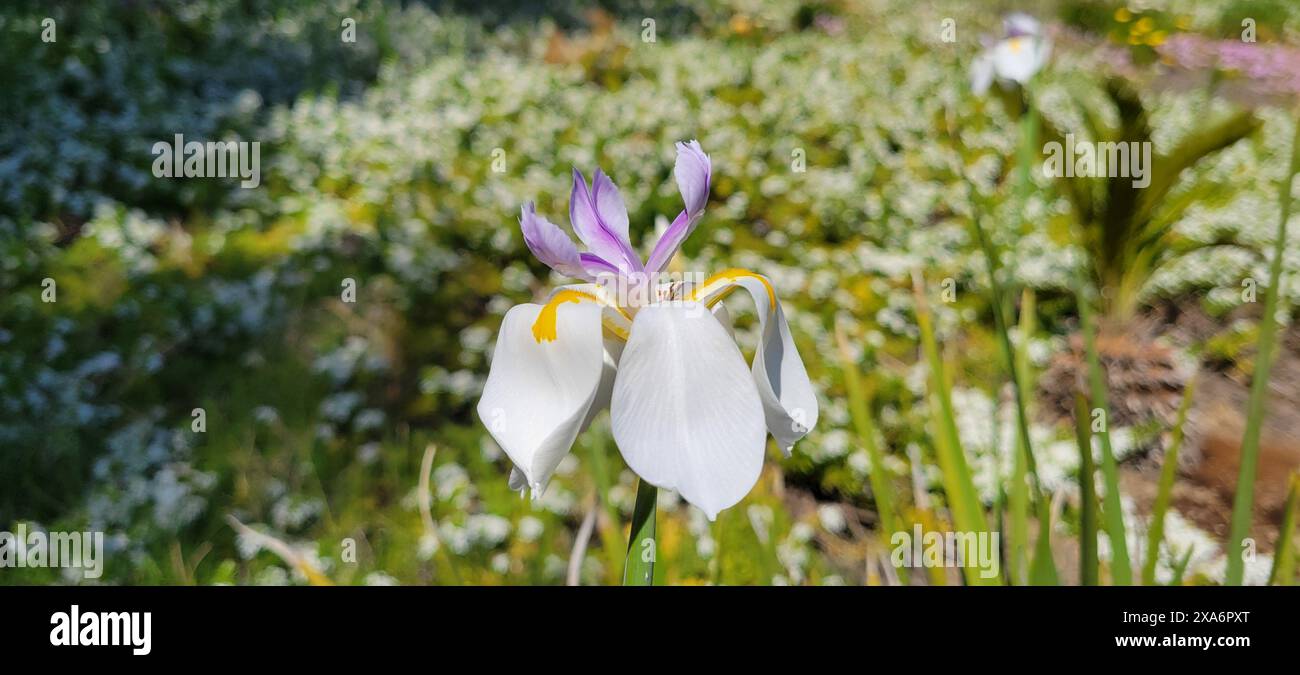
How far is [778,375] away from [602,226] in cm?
16

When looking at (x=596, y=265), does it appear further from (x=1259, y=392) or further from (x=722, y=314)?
(x=1259, y=392)

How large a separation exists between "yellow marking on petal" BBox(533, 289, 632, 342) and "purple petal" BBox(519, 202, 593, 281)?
0.02 m

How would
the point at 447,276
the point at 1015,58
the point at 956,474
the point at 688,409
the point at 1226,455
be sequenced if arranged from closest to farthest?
the point at 688,409 < the point at 956,474 < the point at 1226,455 < the point at 447,276 < the point at 1015,58

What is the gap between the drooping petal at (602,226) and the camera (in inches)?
22.0

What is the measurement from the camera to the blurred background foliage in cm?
172

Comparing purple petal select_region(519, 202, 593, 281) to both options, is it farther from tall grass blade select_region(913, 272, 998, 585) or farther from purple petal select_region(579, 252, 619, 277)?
tall grass blade select_region(913, 272, 998, 585)

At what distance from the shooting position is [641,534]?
52 centimetres

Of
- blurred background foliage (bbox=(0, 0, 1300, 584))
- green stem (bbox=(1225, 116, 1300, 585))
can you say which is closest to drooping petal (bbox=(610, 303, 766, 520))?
blurred background foliage (bbox=(0, 0, 1300, 584))

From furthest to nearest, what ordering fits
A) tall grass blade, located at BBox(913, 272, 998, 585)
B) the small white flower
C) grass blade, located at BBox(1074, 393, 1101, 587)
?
the small white flower, tall grass blade, located at BBox(913, 272, 998, 585), grass blade, located at BBox(1074, 393, 1101, 587)

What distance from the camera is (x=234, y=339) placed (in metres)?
2.31

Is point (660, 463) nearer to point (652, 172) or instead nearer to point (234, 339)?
point (234, 339)

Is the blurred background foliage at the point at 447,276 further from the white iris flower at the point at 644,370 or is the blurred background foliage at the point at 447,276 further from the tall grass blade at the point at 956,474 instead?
the white iris flower at the point at 644,370

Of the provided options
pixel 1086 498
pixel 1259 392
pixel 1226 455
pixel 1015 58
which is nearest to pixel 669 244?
pixel 1086 498
